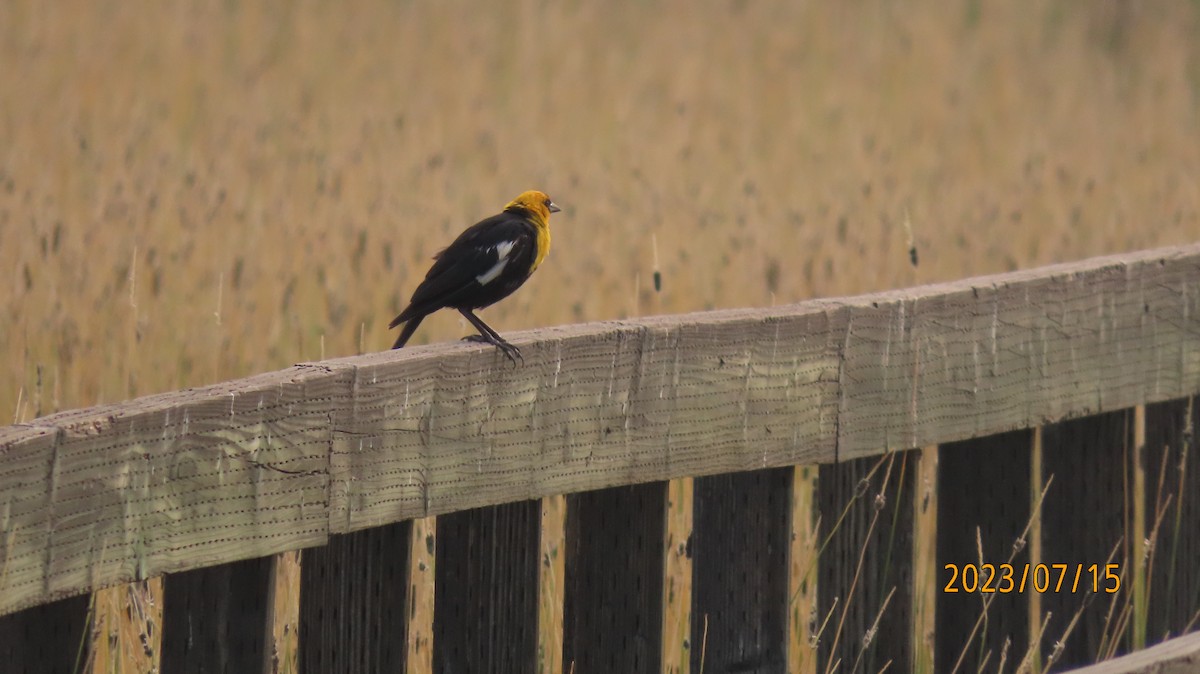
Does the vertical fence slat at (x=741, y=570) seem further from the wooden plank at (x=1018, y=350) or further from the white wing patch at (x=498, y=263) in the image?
the white wing patch at (x=498, y=263)

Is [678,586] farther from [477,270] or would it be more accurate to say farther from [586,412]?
[586,412]

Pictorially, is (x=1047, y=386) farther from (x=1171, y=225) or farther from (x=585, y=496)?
(x=1171, y=225)

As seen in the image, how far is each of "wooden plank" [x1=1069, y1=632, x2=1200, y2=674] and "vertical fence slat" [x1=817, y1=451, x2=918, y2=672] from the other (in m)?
0.26

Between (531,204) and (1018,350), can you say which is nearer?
(1018,350)

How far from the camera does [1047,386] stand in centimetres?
244

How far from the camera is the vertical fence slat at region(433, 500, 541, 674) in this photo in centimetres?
Answer: 192

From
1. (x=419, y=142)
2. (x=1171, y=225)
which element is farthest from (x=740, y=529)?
(x=419, y=142)

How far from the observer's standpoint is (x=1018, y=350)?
241cm

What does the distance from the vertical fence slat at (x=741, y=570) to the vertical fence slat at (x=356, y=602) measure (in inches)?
18.6

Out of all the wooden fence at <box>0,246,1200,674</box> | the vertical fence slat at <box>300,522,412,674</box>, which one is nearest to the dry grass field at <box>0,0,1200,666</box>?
the wooden fence at <box>0,246,1200,674</box>

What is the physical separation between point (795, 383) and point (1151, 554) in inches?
36.3

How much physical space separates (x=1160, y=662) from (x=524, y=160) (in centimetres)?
587

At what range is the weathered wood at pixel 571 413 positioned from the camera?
1519 mm

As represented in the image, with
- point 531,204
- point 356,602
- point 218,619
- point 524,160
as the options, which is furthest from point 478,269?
point 524,160
